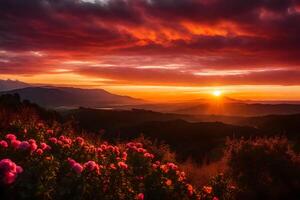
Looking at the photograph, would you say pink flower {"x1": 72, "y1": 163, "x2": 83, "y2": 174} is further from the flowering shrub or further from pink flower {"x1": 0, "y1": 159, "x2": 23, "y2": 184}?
pink flower {"x1": 0, "y1": 159, "x2": 23, "y2": 184}

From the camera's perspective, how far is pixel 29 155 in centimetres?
808

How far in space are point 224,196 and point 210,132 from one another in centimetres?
3283

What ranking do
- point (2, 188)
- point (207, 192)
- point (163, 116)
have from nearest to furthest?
point (2, 188) → point (207, 192) → point (163, 116)

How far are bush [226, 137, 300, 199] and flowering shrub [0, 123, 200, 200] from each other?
16.3 ft

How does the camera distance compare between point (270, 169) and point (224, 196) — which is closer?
point (224, 196)

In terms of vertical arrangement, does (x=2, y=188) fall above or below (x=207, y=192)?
above

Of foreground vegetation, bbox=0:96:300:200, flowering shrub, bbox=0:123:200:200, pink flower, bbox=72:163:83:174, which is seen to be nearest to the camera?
flowering shrub, bbox=0:123:200:200

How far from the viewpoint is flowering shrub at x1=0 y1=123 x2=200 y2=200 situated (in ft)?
23.2

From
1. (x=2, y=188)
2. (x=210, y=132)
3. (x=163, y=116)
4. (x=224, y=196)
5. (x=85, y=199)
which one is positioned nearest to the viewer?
(x=2, y=188)

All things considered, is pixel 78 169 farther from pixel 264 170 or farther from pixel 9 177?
pixel 264 170

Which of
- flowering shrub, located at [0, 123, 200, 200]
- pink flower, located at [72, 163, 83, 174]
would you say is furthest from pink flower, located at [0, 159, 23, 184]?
pink flower, located at [72, 163, 83, 174]

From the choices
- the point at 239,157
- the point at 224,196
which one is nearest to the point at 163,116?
the point at 239,157

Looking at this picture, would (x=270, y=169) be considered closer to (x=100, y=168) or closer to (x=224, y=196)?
(x=224, y=196)

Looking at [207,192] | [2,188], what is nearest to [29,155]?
[2,188]
